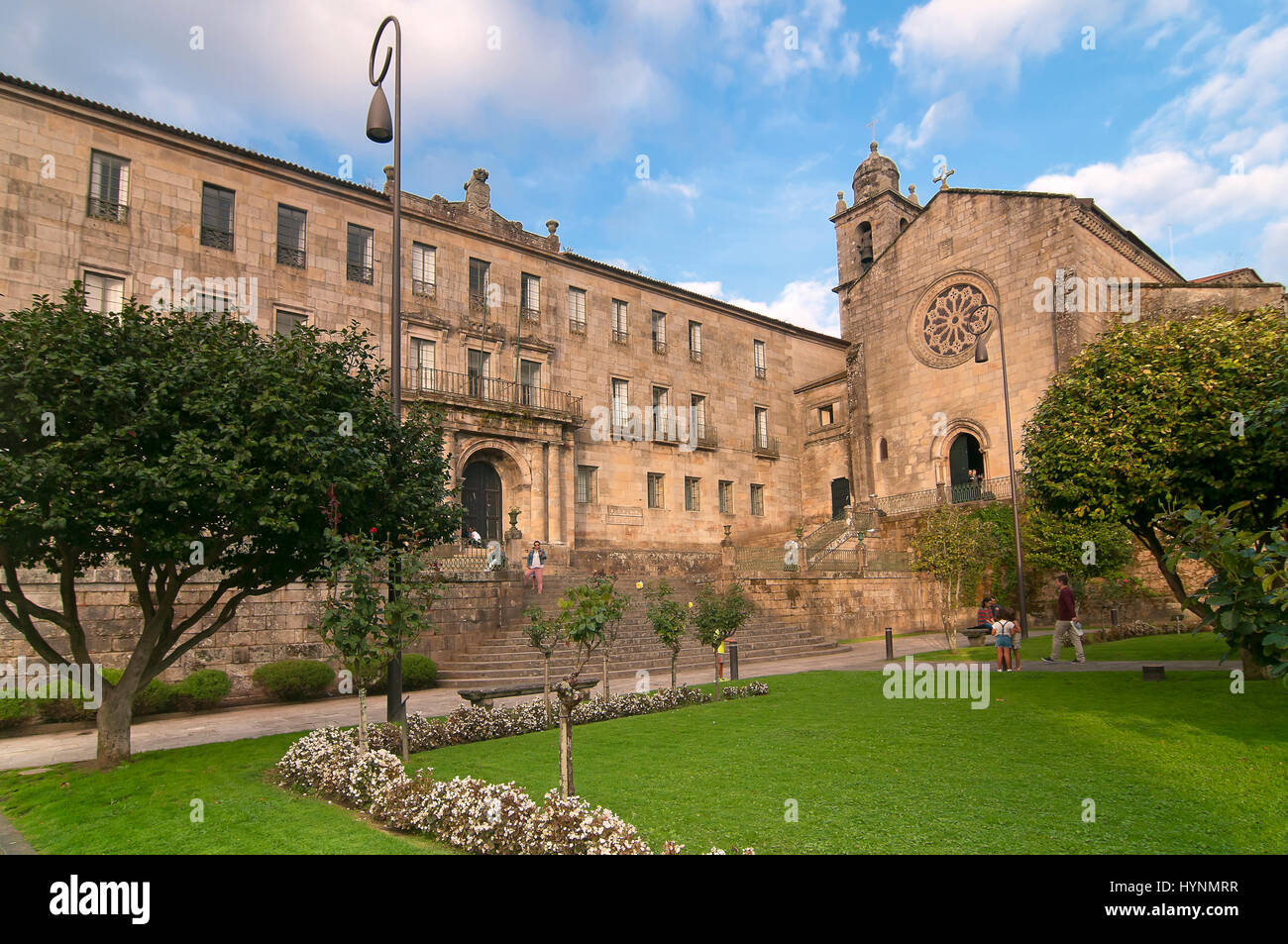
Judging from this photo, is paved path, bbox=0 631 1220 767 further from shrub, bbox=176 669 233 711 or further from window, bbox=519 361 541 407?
window, bbox=519 361 541 407

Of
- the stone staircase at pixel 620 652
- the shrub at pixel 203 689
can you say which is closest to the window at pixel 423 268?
the stone staircase at pixel 620 652

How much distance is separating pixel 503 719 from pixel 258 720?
5410mm

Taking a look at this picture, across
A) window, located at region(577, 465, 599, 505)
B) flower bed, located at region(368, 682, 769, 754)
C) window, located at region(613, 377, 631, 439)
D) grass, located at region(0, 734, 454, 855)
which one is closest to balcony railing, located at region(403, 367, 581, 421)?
window, located at region(613, 377, 631, 439)

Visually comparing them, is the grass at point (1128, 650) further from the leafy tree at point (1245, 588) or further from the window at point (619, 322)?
the window at point (619, 322)

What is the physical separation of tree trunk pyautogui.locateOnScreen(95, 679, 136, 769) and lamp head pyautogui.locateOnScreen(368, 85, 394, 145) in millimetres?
8454

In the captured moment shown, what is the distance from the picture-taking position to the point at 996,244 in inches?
1267

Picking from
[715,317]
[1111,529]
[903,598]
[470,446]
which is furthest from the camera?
[715,317]

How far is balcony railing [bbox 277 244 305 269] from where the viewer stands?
23614 millimetres

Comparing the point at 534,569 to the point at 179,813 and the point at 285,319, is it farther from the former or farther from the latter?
the point at 179,813

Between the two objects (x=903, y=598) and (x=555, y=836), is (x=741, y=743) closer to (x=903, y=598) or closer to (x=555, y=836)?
(x=555, y=836)

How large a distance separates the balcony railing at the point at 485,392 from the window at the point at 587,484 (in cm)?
233

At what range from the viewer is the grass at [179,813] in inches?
241

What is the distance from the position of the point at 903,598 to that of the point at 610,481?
12.7 meters

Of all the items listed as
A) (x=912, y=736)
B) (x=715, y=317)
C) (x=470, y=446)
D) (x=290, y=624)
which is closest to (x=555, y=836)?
(x=912, y=736)
